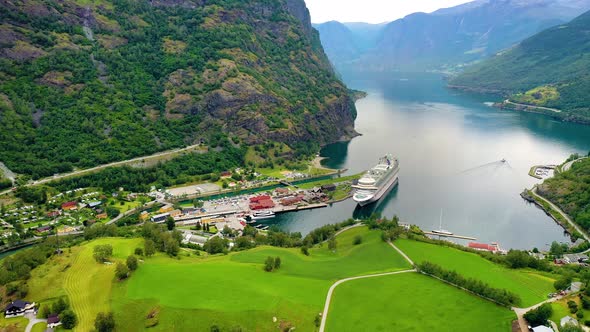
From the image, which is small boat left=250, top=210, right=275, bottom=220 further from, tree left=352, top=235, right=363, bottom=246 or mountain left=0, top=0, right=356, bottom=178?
mountain left=0, top=0, right=356, bottom=178

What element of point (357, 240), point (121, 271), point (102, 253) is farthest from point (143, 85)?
point (121, 271)

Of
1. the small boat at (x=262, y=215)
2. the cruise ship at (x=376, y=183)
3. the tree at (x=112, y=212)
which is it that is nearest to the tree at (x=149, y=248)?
the tree at (x=112, y=212)

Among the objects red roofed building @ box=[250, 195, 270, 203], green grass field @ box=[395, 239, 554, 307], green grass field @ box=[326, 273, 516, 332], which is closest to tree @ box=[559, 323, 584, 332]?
green grass field @ box=[326, 273, 516, 332]

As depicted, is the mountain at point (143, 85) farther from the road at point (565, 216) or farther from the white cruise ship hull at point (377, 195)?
the road at point (565, 216)

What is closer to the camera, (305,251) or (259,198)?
(305,251)

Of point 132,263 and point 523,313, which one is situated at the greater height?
point 132,263

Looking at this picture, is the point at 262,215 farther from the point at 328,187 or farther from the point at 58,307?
the point at 58,307

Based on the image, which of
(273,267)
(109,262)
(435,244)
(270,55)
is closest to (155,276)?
(109,262)
